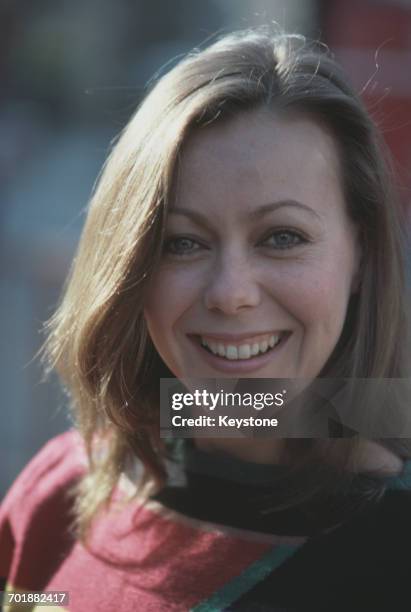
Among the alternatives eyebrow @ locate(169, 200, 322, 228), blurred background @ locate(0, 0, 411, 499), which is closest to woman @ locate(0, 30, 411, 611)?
eyebrow @ locate(169, 200, 322, 228)

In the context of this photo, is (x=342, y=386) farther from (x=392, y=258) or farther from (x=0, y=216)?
(x=0, y=216)

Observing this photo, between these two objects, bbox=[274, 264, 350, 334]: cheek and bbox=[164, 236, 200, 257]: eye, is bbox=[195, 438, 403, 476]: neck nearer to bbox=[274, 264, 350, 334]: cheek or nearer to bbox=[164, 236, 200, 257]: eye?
bbox=[274, 264, 350, 334]: cheek

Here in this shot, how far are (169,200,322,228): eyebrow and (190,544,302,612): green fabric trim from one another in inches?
20.5

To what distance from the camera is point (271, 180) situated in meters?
1.32

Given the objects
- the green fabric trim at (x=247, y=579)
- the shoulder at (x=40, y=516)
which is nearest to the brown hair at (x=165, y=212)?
the green fabric trim at (x=247, y=579)

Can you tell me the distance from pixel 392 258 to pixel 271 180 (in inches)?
11.0

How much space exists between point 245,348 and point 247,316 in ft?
0.19

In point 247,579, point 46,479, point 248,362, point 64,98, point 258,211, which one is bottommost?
point 247,579

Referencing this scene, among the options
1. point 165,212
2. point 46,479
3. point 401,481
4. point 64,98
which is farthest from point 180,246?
point 64,98

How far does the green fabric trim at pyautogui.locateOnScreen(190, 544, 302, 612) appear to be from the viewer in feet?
4.40

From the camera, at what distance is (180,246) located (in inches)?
55.1

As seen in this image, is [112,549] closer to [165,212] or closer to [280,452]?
[280,452]

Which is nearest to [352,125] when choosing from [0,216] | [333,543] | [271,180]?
[271,180]

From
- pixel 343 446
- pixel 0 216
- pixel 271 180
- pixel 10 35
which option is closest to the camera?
pixel 271 180
